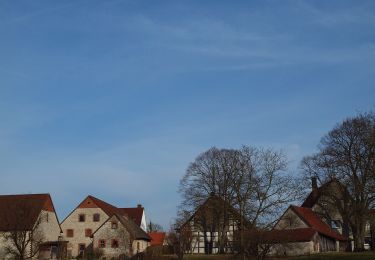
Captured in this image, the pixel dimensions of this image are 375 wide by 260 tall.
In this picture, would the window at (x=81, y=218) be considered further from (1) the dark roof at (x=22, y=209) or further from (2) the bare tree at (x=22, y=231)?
(2) the bare tree at (x=22, y=231)

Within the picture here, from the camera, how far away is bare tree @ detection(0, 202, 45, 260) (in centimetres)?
5484

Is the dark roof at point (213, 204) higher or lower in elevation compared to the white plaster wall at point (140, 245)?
higher

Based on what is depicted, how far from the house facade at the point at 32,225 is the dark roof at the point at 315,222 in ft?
100

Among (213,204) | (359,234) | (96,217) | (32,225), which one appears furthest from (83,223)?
(359,234)

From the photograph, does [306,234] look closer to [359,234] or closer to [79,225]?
[359,234]

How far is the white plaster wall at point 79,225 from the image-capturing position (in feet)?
250

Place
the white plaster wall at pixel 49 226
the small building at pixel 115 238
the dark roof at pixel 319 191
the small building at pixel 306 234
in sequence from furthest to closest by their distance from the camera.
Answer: the white plaster wall at pixel 49 226
the small building at pixel 115 238
the dark roof at pixel 319 191
the small building at pixel 306 234

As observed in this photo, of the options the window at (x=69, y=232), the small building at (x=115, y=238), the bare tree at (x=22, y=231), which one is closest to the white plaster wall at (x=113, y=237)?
the small building at (x=115, y=238)

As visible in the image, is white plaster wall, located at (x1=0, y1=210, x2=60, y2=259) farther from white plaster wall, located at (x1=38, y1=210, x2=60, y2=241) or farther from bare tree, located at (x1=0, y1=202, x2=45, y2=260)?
bare tree, located at (x1=0, y1=202, x2=45, y2=260)

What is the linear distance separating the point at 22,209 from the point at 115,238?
44.6ft

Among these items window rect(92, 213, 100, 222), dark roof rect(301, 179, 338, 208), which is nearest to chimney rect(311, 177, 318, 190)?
dark roof rect(301, 179, 338, 208)

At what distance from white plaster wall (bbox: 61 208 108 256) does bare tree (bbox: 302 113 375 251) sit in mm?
31612

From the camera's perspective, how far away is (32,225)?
61812 mm

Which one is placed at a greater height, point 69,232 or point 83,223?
point 83,223
